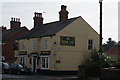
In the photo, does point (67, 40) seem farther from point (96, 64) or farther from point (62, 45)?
point (96, 64)

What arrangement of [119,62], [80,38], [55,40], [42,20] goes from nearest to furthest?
[119,62] < [55,40] < [80,38] < [42,20]

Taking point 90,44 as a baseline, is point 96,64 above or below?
below

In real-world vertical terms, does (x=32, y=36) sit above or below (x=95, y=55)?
above

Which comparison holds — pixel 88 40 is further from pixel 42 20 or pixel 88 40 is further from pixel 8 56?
pixel 8 56

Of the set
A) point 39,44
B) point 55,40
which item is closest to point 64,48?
point 55,40

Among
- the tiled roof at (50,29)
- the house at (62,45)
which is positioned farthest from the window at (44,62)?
the tiled roof at (50,29)

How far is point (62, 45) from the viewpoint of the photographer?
117 ft

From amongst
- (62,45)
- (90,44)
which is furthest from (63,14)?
(62,45)

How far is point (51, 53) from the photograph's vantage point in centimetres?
3541

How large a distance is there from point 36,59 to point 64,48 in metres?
5.04

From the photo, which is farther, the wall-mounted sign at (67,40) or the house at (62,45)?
the wall-mounted sign at (67,40)

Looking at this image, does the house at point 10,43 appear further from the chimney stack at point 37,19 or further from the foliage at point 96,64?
the foliage at point 96,64

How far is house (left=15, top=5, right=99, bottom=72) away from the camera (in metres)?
35.2

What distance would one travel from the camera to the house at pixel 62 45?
35.2 m
